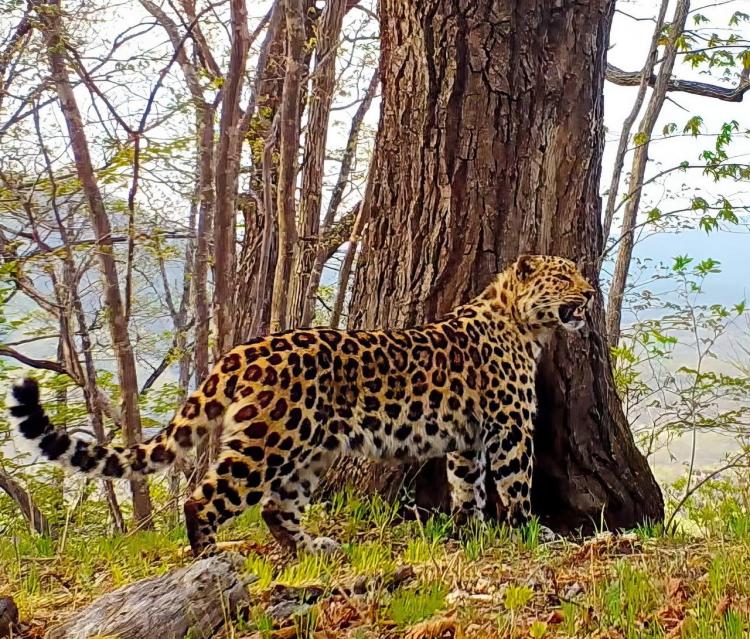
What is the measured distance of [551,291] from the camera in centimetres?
518

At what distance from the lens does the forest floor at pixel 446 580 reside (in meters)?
2.98

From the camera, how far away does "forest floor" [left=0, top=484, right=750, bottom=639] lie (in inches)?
117

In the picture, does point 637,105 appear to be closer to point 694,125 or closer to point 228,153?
point 694,125

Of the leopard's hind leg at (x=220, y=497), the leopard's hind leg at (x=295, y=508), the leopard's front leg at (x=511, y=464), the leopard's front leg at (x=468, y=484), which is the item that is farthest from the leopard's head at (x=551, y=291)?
the leopard's hind leg at (x=220, y=497)

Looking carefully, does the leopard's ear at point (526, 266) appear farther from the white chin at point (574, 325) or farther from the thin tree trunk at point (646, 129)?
the thin tree trunk at point (646, 129)

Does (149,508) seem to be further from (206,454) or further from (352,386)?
(352,386)

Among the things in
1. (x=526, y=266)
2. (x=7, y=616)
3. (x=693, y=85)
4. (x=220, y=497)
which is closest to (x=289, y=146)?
(x=526, y=266)

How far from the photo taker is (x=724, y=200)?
33.2ft

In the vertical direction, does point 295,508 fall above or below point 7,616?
below

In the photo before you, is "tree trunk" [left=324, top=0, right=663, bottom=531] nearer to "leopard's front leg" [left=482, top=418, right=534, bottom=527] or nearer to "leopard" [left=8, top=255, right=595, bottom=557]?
"leopard" [left=8, top=255, right=595, bottom=557]

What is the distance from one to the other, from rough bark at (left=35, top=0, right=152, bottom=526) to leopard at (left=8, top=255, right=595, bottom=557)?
144 inches

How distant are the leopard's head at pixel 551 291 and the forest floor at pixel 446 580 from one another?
1366 millimetres

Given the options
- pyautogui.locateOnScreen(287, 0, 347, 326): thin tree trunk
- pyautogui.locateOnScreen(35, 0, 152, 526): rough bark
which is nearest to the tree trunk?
pyautogui.locateOnScreen(287, 0, 347, 326): thin tree trunk

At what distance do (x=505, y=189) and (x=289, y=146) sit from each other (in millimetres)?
1877
